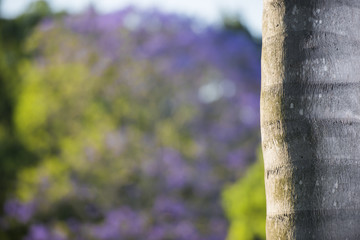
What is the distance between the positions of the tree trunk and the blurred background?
890 centimetres

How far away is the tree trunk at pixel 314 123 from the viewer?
6.46 ft

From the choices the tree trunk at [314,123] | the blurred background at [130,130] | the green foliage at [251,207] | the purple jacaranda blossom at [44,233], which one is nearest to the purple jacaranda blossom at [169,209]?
the blurred background at [130,130]

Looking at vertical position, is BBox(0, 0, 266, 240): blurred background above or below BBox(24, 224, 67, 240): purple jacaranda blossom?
above

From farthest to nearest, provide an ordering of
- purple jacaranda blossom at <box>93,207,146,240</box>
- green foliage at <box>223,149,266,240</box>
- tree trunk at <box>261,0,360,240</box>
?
purple jacaranda blossom at <box>93,207,146,240</box>
green foliage at <box>223,149,266,240</box>
tree trunk at <box>261,0,360,240</box>

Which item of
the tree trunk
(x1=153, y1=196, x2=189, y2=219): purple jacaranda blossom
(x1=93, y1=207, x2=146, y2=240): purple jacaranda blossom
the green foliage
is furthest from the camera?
(x1=153, y1=196, x2=189, y2=219): purple jacaranda blossom

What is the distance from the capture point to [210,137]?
488 inches

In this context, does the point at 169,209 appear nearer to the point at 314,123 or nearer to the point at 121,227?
the point at 121,227

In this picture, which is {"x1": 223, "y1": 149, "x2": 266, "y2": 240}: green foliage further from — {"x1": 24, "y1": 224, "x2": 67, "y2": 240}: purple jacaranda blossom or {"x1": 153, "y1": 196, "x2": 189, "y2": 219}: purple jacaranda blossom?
{"x1": 24, "y1": 224, "x2": 67, "y2": 240}: purple jacaranda blossom

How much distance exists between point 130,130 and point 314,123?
1003 cm

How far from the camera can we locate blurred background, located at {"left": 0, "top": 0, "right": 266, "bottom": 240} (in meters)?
11.5

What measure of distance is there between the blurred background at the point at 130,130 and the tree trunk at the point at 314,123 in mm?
8897

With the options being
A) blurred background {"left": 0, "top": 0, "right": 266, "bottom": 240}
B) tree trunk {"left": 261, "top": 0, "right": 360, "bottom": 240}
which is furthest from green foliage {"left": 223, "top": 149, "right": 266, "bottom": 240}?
tree trunk {"left": 261, "top": 0, "right": 360, "bottom": 240}

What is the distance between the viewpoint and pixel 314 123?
1.99m

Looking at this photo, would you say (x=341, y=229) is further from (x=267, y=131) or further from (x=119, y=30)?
(x=119, y=30)
